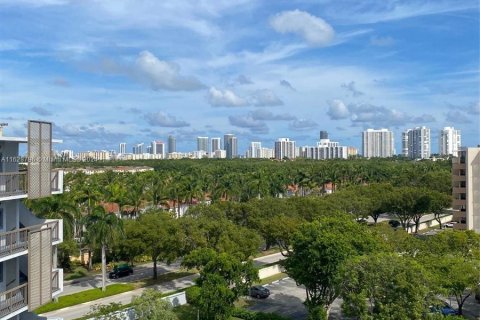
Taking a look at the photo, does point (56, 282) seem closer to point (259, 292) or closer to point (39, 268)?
point (39, 268)

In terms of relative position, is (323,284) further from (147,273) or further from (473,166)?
(473,166)

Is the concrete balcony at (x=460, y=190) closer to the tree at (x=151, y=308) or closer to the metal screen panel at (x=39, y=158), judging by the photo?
the tree at (x=151, y=308)

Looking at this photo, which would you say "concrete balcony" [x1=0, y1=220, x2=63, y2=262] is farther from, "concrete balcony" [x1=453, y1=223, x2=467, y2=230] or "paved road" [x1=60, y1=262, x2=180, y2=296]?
"concrete balcony" [x1=453, y1=223, x2=467, y2=230]

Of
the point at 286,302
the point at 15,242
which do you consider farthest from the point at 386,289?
the point at 15,242

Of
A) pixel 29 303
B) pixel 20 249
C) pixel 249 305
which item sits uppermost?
pixel 20 249

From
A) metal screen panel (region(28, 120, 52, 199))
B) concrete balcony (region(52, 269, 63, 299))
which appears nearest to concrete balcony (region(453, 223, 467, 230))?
concrete balcony (region(52, 269, 63, 299))

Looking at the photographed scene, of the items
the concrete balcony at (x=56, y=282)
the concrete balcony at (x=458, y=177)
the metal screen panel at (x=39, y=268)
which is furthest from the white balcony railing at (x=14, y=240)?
the concrete balcony at (x=458, y=177)

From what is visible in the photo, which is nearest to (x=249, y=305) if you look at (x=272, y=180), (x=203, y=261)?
(x=203, y=261)
